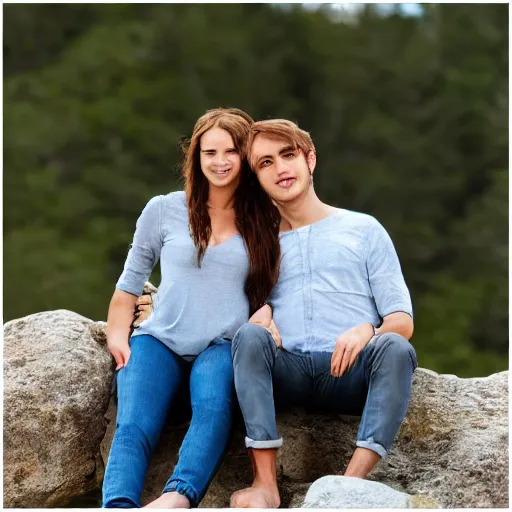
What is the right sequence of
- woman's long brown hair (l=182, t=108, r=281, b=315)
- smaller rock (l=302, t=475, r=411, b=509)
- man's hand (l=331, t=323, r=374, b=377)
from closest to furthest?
smaller rock (l=302, t=475, r=411, b=509) < man's hand (l=331, t=323, r=374, b=377) < woman's long brown hair (l=182, t=108, r=281, b=315)

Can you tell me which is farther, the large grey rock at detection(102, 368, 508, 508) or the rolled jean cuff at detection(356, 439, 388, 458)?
the large grey rock at detection(102, 368, 508, 508)

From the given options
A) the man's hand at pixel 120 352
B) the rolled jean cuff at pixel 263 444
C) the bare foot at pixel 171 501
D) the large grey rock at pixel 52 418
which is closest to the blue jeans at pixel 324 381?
the rolled jean cuff at pixel 263 444

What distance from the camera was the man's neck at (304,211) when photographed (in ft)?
8.73

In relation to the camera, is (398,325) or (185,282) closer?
(398,325)

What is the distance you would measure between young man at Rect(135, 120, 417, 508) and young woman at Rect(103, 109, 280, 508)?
0.25ft

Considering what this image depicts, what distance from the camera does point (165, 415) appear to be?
246cm

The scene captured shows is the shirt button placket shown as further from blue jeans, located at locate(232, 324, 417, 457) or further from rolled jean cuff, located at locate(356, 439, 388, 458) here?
rolled jean cuff, located at locate(356, 439, 388, 458)

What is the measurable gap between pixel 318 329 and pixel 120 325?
56 cm

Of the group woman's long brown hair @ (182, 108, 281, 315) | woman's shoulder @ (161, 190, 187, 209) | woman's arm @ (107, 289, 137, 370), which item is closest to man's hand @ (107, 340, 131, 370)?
woman's arm @ (107, 289, 137, 370)

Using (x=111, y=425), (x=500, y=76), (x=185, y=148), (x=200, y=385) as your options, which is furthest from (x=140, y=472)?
(x=500, y=76)

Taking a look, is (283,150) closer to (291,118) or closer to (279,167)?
(279,167)

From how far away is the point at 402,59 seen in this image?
13.8 metres

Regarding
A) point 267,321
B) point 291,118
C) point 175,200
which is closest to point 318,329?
point 267,321

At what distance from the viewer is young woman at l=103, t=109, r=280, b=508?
231 cm
